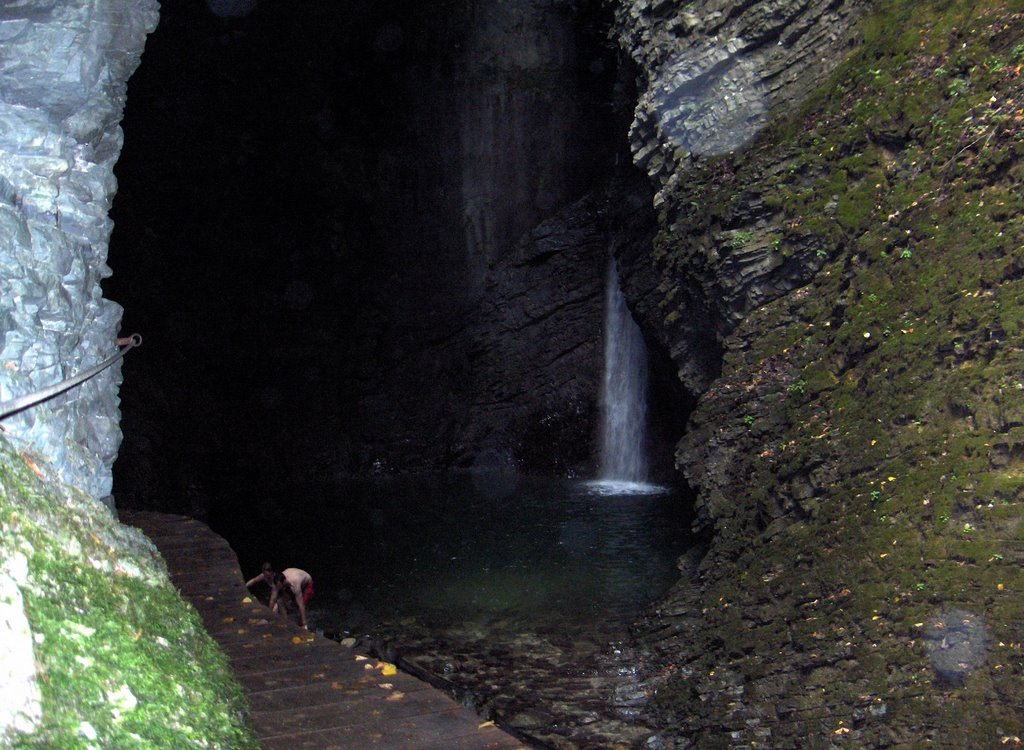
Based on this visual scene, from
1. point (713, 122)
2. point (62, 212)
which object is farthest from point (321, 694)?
point (713, 122)

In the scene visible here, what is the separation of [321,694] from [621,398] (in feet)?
65.8

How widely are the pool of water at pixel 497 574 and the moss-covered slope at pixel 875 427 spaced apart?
1.38 meters

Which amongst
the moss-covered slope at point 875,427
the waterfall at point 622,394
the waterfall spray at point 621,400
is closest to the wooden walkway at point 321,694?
the moss-covered slope at point 875,427

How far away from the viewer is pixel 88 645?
3.92 meters

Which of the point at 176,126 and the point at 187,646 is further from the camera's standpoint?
the point at 176,126

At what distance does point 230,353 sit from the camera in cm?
2734

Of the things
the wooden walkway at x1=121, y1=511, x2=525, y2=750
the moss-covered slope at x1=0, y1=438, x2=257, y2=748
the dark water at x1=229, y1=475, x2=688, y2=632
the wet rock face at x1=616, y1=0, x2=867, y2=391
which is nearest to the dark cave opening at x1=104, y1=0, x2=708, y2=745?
the dark water at x1=229, y1=475, x2=688, y2=632

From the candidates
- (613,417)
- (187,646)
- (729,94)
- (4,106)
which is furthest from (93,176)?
(613,417)

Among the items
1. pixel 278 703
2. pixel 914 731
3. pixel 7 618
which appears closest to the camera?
pixel 7 618

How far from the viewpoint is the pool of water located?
36.3 ft

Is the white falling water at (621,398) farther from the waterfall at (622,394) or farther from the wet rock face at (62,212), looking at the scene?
the wet rock face at (62,212)

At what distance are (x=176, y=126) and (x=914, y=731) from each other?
939 inches

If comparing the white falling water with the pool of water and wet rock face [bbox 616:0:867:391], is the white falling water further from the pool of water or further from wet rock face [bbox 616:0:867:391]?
wet rock face [bbox 616:0:867:391]

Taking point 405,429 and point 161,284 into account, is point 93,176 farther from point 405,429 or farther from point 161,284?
point 405,429
